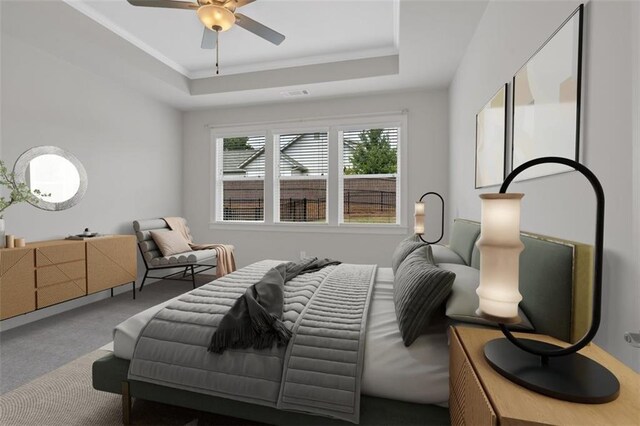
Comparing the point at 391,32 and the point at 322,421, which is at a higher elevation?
the point at 391,32

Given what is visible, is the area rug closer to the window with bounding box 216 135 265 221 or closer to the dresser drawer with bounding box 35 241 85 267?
the dresser drawer with bounding box 35 241 85 267

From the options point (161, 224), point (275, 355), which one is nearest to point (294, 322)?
point (275, 355)

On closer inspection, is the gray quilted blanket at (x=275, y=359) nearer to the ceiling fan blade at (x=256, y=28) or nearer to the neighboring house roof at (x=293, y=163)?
the ceiling fan blade at (x=256, y=28)

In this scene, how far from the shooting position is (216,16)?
2.23 m

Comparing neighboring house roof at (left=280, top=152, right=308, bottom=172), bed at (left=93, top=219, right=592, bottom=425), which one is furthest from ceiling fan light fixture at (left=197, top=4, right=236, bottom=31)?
neighboring house roof at (left=280, top=152, right=308, bottom=172)

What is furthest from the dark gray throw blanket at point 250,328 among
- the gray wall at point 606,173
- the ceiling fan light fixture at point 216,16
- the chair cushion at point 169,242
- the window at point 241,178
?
the window at point 241,178

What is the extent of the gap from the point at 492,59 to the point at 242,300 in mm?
2408

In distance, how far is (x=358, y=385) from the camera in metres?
1.29

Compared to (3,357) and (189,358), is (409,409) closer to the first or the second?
(189,358)

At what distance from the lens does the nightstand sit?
2.34ft

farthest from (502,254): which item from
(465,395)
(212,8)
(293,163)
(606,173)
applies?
(293,163)

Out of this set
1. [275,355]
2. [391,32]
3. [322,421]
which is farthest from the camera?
[391,32]

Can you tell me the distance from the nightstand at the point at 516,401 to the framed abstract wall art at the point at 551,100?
0.79 meters

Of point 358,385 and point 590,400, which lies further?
point 358,385
